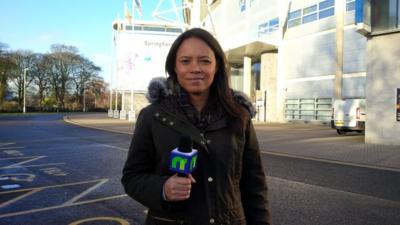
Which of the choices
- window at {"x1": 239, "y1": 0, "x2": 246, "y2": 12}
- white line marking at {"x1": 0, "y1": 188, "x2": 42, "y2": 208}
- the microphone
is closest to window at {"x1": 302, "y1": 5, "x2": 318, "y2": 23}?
window at {"x1": 239, "y1": 0, "x2": 246, "y2": 12}

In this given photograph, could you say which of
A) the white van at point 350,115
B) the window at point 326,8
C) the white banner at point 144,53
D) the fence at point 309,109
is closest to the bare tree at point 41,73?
the white banner at point 144,53

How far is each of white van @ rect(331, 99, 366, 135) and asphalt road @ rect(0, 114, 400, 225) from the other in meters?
9.94

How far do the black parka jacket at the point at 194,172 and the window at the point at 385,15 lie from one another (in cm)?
1584

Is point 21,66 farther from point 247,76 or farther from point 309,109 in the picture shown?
point 309,109

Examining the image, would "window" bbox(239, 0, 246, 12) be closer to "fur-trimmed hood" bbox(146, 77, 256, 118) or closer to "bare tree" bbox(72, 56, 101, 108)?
"bare tree" bbox(72, 56, 101, 108)

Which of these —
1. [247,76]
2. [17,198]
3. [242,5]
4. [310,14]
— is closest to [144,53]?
[242,5]

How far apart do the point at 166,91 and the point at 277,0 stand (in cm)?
3632

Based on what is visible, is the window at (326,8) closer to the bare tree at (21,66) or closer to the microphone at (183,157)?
the microphone at (183,157)

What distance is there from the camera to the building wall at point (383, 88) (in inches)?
611

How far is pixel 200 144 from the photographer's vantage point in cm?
182

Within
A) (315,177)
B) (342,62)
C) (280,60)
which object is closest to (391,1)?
(315,177)

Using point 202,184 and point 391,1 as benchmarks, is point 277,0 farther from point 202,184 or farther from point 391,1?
point 202,184

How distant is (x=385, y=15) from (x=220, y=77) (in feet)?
52.5

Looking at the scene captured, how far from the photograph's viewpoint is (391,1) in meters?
15.6
